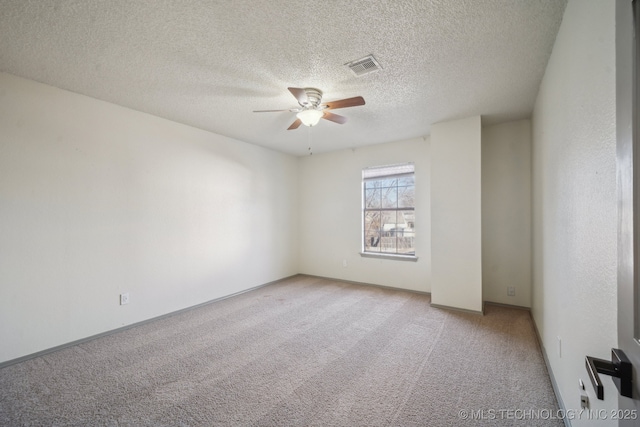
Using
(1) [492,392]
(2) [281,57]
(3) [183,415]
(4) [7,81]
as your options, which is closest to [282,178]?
(2) [281,57]

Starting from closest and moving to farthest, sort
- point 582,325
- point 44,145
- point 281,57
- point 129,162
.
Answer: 1. point 582,325
2. point 281,57
3. point 44,145
4. point 129,162

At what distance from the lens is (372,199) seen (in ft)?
16.2

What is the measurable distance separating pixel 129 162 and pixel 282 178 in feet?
8.99

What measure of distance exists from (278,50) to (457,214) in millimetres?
3010

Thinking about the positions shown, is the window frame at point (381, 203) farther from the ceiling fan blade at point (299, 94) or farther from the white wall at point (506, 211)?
the ceiling fan blade at point (299, 94)

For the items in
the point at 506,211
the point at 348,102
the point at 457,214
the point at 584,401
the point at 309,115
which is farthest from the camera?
the point at 506,211

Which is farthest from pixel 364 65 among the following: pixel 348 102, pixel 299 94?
pixel 299 94

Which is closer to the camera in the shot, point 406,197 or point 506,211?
point 506,211

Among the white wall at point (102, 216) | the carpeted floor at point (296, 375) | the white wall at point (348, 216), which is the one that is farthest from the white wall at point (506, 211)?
the white wall at point (102, 216)

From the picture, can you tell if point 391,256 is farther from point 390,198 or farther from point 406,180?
point 406,180

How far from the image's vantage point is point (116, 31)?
1.84 metres

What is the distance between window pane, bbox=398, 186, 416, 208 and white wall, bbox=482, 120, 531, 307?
1.05m

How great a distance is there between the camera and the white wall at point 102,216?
7.86 ft

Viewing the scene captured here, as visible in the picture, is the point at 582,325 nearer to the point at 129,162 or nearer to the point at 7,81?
the point at 129,162
